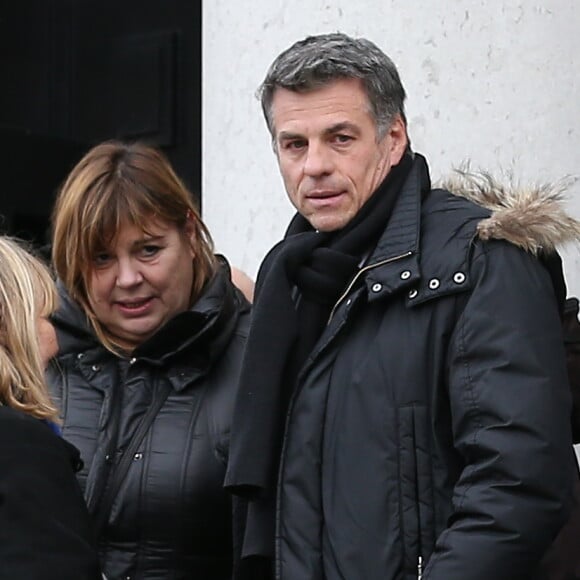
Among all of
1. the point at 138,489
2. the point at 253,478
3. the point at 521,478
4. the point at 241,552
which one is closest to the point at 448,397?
the point at 521,478

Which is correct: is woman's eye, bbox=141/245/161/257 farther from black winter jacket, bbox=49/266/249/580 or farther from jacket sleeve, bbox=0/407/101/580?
jacket sleeve, bbox=0/407/101/580

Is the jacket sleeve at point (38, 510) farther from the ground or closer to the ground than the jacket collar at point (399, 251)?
closer to the ground

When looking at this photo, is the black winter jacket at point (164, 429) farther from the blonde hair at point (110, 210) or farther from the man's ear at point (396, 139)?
the man's ear at point (396, 139)

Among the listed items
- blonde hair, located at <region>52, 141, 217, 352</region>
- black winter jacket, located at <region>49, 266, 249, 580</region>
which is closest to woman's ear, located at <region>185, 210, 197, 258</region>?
blonde hair, located at <region>52, 141, 217, 352</region>

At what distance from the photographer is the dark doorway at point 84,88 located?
637cm

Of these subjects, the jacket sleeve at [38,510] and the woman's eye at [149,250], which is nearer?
the jacket sleeve at [38,510]

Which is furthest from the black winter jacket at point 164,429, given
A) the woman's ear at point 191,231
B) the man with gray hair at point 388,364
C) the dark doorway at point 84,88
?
the dark doorway at point 84,88

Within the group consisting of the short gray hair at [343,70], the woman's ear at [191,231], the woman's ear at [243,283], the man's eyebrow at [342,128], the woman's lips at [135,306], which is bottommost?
the woman's lips at [135,306]

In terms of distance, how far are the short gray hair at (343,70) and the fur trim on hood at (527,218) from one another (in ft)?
0.84

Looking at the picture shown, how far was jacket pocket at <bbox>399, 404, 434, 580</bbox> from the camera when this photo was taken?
9.64 feet

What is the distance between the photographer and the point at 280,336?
3184mm

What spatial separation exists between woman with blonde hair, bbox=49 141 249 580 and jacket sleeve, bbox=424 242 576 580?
2.79 ft

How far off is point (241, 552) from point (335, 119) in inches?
A: 36.0

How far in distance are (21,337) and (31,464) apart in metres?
0.28
